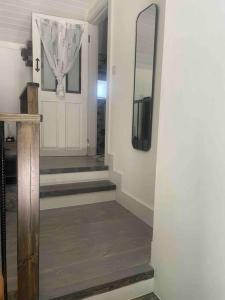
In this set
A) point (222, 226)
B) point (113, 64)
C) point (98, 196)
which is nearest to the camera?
point (222, 226)

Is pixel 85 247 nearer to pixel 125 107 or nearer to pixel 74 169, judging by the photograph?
pixel 74 169

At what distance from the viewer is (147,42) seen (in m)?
2.08

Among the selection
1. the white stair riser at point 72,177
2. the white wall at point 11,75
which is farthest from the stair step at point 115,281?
the white wall at point 11,75

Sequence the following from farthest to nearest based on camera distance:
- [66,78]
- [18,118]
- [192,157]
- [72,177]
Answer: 1. [66,78]
2. [72,177]
3. [192,157]
4. [18,118]

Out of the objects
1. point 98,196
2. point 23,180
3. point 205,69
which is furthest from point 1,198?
point 98,196

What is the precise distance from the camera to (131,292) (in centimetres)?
143

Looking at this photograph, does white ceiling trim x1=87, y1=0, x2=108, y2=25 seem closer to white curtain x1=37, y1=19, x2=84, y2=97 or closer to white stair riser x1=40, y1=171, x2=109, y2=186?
white curtain x1=37, y1=19, x2=84, y2=97

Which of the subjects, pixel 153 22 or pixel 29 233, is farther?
pixel 153 22

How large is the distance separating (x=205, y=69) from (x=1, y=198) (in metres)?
1.06

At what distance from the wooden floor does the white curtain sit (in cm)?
202

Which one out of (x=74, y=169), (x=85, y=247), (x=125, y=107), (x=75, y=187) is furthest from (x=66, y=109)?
(x=85, y=247)

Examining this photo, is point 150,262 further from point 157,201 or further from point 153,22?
point 153,22

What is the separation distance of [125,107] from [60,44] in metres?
1.63

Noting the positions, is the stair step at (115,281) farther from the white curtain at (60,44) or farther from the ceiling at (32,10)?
the ceiling at (32,10)
